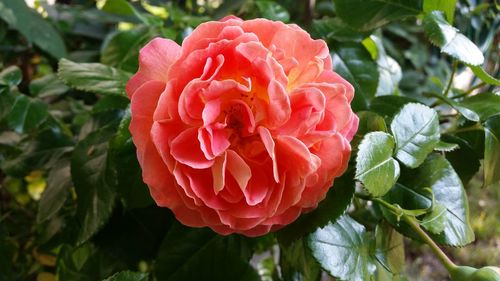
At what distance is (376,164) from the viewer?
0.93 feet

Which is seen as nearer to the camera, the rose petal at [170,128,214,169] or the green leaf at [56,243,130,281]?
the rose petal at [170,128,214,169]

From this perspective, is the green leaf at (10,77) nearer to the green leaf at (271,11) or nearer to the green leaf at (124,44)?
the green leaf at (124,44)

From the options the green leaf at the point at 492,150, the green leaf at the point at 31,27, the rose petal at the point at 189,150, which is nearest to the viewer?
the rose petal at the point at 189,150

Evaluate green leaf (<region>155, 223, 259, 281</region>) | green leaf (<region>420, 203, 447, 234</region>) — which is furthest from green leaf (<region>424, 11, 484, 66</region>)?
green leaf (<region>155, 223, 259, 281</region>)

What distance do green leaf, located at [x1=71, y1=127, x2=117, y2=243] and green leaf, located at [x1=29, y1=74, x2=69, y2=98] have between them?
0.50 ft

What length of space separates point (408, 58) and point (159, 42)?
94 cm

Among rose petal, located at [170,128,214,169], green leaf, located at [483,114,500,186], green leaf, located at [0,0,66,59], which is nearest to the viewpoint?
rose petal, located at [170,128,214,169]

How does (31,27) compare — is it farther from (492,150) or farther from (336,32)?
(492,150)

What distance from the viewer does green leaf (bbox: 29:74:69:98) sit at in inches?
21.2

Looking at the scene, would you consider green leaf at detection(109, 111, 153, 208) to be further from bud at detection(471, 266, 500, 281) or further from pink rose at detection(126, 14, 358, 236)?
bud at detection(471, 266, 500, 281)

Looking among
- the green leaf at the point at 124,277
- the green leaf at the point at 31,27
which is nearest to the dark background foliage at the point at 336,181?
the green leaf at the point at 124,277

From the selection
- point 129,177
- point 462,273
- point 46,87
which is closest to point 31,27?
point 46,87

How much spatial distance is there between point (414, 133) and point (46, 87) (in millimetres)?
415

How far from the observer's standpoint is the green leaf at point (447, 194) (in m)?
0.32
